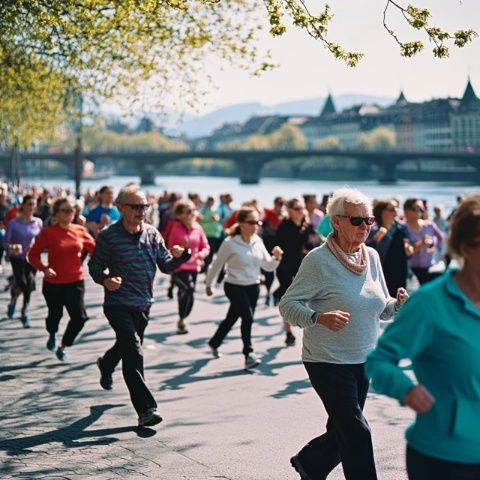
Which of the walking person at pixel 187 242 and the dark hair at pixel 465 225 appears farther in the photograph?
the walking person at pixel 187 242

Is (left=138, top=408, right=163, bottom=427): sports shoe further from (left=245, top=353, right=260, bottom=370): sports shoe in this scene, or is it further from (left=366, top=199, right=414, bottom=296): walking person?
(left=366, top=199, right=414, bottom=296): walking person

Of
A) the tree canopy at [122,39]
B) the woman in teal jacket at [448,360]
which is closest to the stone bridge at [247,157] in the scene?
the tree canopy at [122,39]

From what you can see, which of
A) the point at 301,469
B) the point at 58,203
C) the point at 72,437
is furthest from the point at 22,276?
the point at 301,469

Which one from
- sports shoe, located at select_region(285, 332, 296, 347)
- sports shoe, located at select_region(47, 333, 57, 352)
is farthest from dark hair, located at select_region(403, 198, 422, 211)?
sports shoe, located at select_region(47, 333, 57, 352)

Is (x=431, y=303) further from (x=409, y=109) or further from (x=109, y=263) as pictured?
(x=409, y=109)

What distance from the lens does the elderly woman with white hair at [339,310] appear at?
4965 millimetres

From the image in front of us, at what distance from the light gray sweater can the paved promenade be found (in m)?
1.12

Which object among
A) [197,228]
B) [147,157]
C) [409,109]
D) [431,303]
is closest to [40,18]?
[197,228]

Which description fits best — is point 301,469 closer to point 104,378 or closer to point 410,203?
point 104,378

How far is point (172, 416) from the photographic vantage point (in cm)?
755

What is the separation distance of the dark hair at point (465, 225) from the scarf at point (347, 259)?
1.78 meters

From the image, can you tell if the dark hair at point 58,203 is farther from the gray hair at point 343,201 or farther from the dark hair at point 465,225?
the dark hair at point 465,225

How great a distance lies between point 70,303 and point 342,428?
5260 mm

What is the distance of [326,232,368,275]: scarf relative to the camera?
510cm
